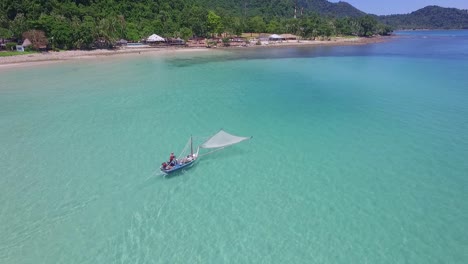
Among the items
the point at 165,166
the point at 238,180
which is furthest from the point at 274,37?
the point at 165,166

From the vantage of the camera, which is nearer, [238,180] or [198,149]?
[238,180]

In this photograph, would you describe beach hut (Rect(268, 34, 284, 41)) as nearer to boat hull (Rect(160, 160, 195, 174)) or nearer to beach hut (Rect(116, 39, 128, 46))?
beach hut (Rect(116, 39, 128, 46))

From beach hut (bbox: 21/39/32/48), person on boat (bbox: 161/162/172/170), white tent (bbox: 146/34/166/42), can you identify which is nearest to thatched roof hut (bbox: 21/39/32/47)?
beach hut (bbox: 21/39/32/48)

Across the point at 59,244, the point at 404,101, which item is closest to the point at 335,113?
the point at 404,101

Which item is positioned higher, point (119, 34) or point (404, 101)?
point (119, 34)

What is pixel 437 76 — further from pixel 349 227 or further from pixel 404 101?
pixel 349 227

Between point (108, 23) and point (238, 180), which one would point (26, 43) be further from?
point (238, 180)

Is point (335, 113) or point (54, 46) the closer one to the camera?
point (335, 113)
